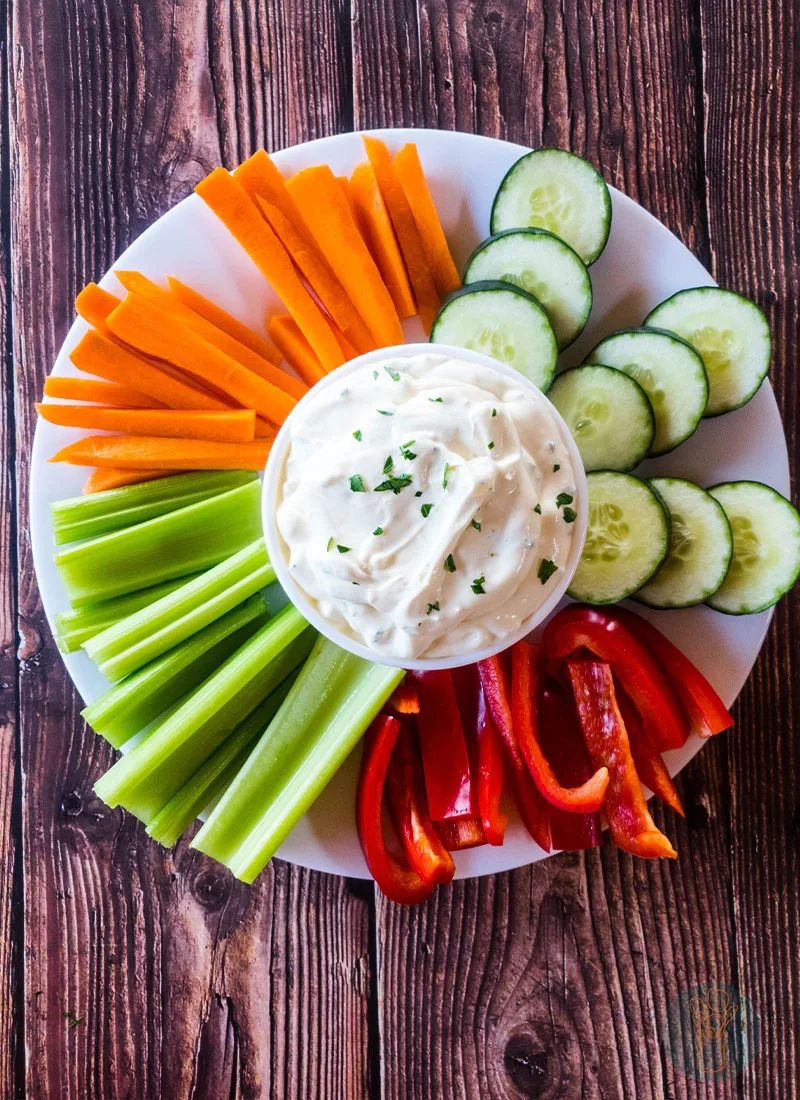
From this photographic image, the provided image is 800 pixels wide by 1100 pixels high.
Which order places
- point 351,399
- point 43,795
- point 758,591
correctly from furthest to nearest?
point 43,795 < point 758,591 < point 351,399

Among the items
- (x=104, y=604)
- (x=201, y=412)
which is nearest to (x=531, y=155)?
(x=201, y=412)

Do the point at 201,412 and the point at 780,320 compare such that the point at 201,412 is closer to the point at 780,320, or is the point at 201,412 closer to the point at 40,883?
the point at 40,883

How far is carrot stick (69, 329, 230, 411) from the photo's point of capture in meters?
1.78

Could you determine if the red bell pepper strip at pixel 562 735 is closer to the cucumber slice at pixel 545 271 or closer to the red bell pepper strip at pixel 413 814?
the red bell pepper strip at pixel 413 814

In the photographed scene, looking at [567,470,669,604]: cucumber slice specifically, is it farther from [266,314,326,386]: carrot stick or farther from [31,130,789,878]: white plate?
[266,314,326,386]: carrot stick

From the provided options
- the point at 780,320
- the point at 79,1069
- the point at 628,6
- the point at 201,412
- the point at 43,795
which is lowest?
the point at 79,1069

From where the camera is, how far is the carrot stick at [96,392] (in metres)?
1.79

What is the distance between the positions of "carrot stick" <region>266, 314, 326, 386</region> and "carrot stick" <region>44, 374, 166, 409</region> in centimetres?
30

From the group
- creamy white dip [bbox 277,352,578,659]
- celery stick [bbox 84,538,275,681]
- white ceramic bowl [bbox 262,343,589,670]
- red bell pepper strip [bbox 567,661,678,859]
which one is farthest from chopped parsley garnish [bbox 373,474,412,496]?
red bell pepper strip [bbox 567,661,678,859]

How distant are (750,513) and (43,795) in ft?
5.81

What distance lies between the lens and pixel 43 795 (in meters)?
2.08

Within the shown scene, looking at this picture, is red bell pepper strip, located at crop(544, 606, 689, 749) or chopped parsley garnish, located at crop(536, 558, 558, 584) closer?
chopped parsley garnish, located at crop(536, 558, 558, 584)

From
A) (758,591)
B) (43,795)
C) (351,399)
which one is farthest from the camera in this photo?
(43,795)

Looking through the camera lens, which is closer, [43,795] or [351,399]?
[351,399]
